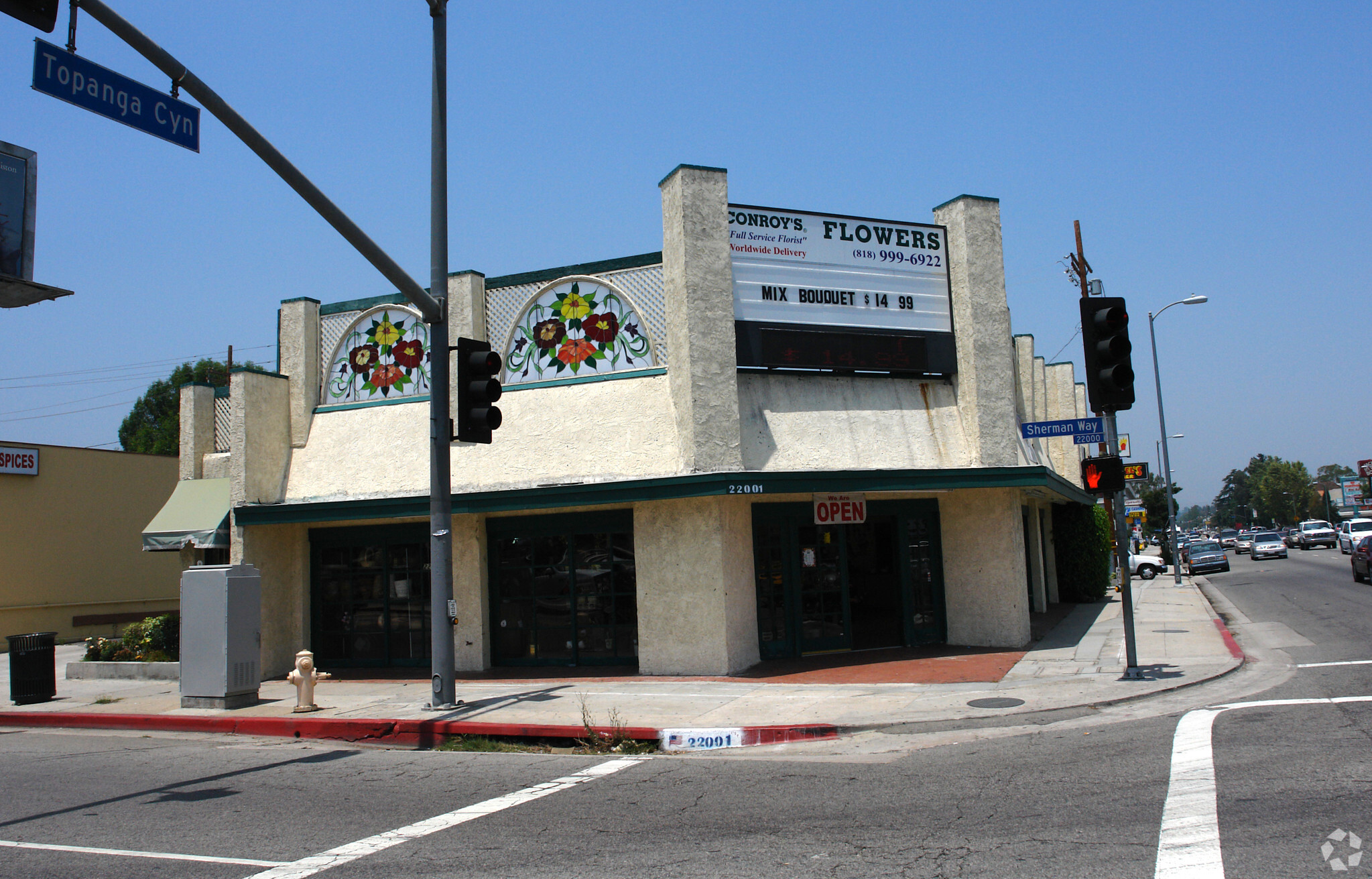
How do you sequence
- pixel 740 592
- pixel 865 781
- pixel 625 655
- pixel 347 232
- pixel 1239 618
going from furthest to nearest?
pixel 1239 618
pixel 625 655
pixel 740 592
pixel 347 232
pixel 865 781

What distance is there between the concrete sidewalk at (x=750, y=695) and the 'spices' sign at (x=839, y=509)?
2.16 meters

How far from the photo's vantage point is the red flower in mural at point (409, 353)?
1645 cm

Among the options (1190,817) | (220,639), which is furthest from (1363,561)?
(220,639)

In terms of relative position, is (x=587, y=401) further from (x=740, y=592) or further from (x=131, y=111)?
(x=131, y=111)

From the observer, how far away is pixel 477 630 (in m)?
15.6

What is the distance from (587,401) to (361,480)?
4.22 m

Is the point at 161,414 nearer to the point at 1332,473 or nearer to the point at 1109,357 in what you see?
the point at 1109,357

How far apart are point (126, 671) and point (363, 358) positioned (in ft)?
23.2

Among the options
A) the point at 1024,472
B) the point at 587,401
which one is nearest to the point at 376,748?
the point at 587,401

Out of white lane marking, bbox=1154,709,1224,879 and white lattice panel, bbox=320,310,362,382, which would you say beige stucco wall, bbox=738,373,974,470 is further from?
white lattice panel, bbox=320,310,362,382

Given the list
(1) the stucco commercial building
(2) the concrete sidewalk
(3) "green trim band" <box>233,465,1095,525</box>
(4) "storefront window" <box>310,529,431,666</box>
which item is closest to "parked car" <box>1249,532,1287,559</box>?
(2) the concrete sidewalk

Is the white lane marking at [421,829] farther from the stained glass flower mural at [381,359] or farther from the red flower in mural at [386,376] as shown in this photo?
the red flower in mural at [386,376]

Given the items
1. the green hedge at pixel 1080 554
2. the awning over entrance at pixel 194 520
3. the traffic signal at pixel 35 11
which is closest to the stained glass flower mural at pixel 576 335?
the awning over entrance at pixel 194 520

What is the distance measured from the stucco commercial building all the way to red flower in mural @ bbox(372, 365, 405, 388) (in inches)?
2.6
